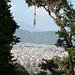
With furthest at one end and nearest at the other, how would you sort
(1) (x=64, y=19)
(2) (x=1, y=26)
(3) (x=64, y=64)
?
(3) (x=64, y=64)
(1) (x=64, y=19)
(2) (x=1, y=26)

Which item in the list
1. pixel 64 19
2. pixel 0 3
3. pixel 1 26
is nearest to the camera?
pixel 1 26

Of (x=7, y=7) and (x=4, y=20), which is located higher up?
(x=7, y=7)

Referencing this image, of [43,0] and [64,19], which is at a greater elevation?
[43,0]

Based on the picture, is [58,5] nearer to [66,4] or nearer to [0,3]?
[66,4]

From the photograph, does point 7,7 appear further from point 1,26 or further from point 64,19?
point 64,19

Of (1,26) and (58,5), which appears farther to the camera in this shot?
(58,5)

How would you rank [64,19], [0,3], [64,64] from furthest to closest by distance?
[64,64] → [64,19] → [0,3]

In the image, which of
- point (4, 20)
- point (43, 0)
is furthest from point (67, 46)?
point (4, 20)

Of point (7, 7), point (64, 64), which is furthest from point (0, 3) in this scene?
point (64, 64)

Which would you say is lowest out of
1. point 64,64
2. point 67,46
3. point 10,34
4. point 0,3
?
point 64,64
